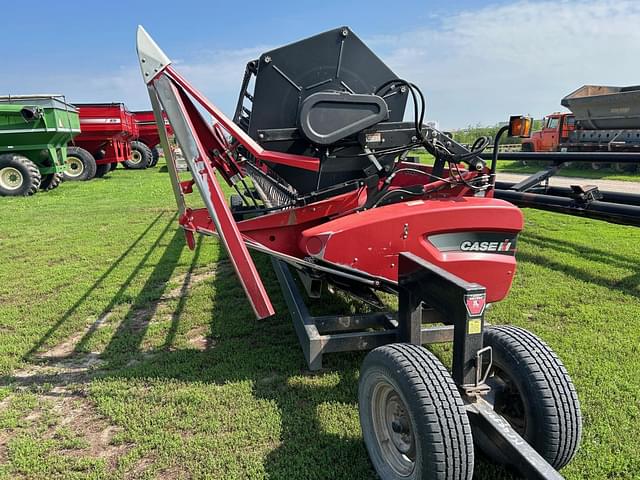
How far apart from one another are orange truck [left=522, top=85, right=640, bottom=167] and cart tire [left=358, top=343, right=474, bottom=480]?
42.6 ft

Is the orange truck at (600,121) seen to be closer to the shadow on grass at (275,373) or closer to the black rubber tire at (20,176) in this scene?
the shadow on grass at (275,373)

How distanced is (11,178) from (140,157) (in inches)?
400

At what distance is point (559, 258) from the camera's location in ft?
18.8

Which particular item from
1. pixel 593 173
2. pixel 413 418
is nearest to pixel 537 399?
pixel 413 418

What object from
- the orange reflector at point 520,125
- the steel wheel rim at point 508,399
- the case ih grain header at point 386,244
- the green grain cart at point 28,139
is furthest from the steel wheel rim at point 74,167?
the steel wheel rim at point 508,399

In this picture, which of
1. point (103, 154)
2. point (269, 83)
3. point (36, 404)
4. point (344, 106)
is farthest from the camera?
point (103, 154)

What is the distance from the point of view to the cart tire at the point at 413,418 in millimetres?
1732

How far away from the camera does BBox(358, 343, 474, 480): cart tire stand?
173 cm

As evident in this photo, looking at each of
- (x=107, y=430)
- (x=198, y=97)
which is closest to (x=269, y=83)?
(x=198, y=97)

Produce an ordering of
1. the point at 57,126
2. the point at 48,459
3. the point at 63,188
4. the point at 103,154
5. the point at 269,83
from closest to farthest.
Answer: the point at 48,459 < the point at 269,83 < the point at 57,126 < the point at 63,188 < the point at 103,154

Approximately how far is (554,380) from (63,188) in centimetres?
1536

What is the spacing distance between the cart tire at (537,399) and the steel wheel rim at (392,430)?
32 cm

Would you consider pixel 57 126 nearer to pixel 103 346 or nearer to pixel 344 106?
pixel 103 346

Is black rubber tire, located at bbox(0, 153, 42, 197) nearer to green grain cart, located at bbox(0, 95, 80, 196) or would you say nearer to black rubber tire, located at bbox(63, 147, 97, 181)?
green grain cart, located at bbox(0, 95, 80, 196)
